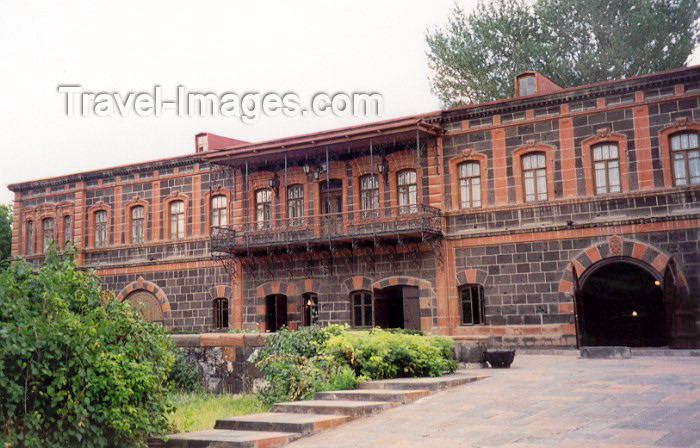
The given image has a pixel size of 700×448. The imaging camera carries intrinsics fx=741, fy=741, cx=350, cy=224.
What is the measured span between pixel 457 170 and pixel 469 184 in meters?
0.59

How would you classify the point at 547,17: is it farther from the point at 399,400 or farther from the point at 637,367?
the point at 399,400

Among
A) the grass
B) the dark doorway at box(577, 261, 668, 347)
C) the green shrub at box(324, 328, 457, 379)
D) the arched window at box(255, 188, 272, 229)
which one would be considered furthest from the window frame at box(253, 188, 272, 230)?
the grass

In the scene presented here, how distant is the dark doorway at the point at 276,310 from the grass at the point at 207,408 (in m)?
13.2

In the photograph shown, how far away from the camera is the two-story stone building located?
20.2 metres

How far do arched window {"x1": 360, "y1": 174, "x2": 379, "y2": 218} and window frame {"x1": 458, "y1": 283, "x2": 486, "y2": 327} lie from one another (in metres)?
3.82

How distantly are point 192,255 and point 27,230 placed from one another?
30.5 feet

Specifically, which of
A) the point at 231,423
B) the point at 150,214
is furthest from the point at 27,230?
the point at 231,423

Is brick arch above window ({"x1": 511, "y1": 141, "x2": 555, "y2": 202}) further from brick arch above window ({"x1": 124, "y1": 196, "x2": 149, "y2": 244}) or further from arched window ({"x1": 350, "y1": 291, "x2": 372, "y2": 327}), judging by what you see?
brick arch above window ({"x1": 124, "y1": 196, "x2": 149, "y2": 244})

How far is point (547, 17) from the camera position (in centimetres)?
3262

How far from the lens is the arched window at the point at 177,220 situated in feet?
93.5

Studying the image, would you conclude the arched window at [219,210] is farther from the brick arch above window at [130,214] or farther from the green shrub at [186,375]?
the green shrub at [186,375]

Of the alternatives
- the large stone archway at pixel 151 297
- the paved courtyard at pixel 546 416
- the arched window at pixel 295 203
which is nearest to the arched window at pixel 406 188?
the arched window at pixel 295 203

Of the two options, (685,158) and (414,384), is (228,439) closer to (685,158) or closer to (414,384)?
(414,384)

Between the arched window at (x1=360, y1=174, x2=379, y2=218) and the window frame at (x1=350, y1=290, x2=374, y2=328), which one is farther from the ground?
the arched window at (x1=360, y1=174, x2=379, y2=218)
